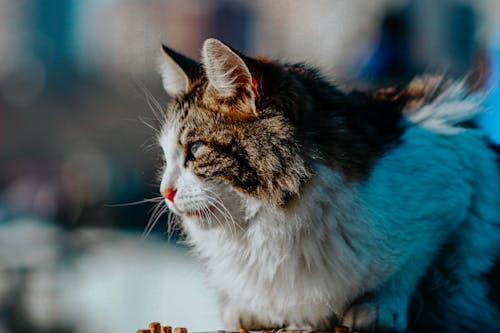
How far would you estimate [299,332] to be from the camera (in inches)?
43.5

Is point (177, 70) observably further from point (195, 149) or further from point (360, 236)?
point (360, 236)

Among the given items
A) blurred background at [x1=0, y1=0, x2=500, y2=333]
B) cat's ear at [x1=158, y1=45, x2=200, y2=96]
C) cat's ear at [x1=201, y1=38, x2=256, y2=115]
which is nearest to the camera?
cat's ear at [x1=201, y1=38, x2=256, y2=115]

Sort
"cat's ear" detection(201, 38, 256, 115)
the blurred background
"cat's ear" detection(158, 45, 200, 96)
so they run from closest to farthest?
"cat's ear" detection(201, 38, 256, 115)
"cat's ear" detection(158, 45, 200, 96)
the blurred background

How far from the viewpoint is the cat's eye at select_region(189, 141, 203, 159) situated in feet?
3.69

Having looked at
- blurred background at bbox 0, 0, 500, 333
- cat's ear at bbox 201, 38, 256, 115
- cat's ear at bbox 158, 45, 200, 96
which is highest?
cat's ear at bbox 201, 38, 256, 115

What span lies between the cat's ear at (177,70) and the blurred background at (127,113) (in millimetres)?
40

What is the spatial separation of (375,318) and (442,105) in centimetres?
47

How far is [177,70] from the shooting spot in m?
1.24

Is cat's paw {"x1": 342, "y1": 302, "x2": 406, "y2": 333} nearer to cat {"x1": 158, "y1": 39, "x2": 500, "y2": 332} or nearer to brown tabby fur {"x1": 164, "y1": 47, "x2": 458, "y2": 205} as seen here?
cat {"x1": 158, "y1": 39, "x2": 500, "y2": 332}

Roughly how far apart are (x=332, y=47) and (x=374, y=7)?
122cm

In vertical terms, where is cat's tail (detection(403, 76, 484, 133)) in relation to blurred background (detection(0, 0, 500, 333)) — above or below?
above

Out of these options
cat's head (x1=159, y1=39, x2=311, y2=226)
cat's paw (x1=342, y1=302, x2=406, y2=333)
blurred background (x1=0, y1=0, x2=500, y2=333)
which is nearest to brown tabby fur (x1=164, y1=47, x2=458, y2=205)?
cat's head (x1=159, y1=39, x2=311, y2=226)

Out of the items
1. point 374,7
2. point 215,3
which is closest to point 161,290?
point 215,3

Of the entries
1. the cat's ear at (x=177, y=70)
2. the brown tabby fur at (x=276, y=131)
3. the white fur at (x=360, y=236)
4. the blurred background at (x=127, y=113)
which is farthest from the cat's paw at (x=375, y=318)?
the cat's ear at (x=177, y=70)
